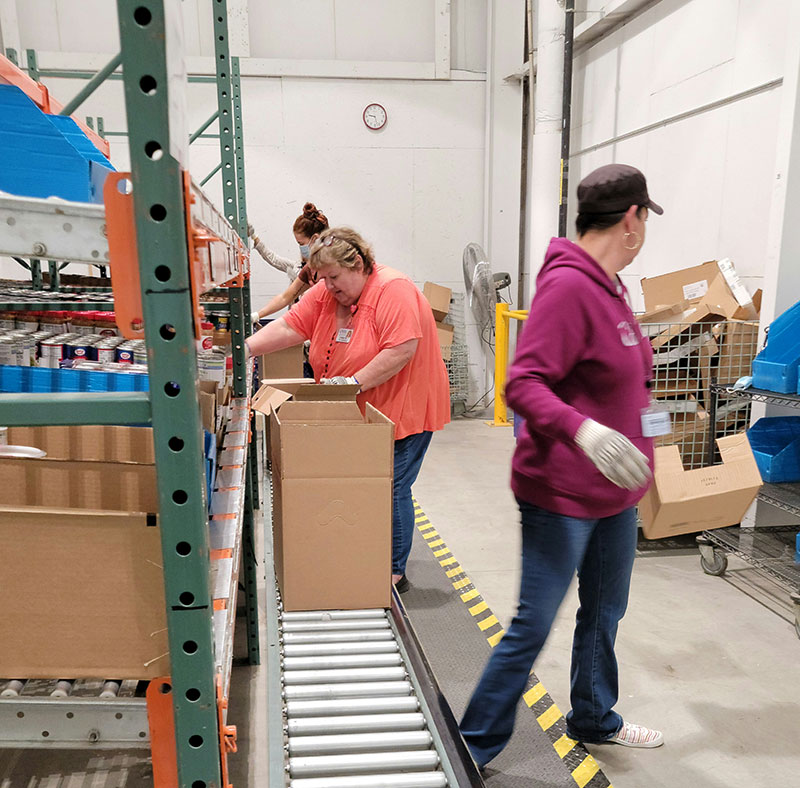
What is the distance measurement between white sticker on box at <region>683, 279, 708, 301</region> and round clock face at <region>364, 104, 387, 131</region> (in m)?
4.16

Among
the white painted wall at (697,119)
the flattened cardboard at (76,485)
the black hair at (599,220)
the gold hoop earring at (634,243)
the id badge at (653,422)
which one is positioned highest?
the white painted wall at (697,119)

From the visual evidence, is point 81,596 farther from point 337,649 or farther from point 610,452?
point 337,649

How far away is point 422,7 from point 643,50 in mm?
2787

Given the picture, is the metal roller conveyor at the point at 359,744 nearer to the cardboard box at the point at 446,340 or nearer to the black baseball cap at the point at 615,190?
the black baseball cap at the point at 615,190

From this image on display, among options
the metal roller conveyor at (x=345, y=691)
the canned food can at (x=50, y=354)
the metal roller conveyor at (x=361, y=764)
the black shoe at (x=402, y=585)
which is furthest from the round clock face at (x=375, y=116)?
the metal roller conveyor at (x=361, y=764)

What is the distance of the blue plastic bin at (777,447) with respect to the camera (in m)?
3.39

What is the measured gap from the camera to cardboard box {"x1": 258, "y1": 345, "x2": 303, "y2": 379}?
4.91 meters

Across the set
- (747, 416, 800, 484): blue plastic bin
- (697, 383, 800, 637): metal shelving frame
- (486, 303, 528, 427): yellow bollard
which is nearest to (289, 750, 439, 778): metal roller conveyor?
(697, 383, 800, 637): metal shelving frame

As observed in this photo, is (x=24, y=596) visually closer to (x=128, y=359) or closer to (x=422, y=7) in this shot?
(x=128, y=359)

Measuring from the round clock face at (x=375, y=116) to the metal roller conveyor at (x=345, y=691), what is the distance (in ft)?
20.7

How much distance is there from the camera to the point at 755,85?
3902 mm

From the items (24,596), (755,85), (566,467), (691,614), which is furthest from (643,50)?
(24,596)

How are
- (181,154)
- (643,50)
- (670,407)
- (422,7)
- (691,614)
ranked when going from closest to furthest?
→ (181,154) < (691,614) < (670,407) < (643,50) < (422,7)

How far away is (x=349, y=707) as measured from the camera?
181 centimetres
